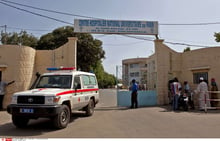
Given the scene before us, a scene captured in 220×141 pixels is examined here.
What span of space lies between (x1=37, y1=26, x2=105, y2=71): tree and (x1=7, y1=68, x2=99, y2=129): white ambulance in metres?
17.1

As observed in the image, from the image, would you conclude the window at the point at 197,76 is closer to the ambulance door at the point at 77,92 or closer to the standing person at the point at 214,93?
the standing person at the point at 214,93

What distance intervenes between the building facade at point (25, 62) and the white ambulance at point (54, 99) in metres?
3.95

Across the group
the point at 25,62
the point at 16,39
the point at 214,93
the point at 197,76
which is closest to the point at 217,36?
the point at 197,76

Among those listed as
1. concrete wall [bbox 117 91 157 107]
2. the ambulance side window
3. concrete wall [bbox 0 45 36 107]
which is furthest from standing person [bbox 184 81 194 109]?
concrete wall [bbox 0 45 36 107]

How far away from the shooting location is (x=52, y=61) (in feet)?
43.9

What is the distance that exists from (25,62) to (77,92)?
6.13 m

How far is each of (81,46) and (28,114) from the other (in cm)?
2020

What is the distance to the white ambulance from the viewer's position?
6727mm

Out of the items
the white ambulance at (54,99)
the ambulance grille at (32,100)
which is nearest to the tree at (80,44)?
the white ambulance at (54,99)

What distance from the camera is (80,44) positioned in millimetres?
26156

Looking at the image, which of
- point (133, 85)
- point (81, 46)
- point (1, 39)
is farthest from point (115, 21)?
point (1, 39)

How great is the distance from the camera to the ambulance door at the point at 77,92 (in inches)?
320

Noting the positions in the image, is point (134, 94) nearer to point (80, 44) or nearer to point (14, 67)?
point (14, 67)

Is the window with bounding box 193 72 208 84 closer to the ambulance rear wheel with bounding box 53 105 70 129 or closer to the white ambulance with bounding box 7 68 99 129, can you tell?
the white ambulance with bounding box 7 68 99 129
